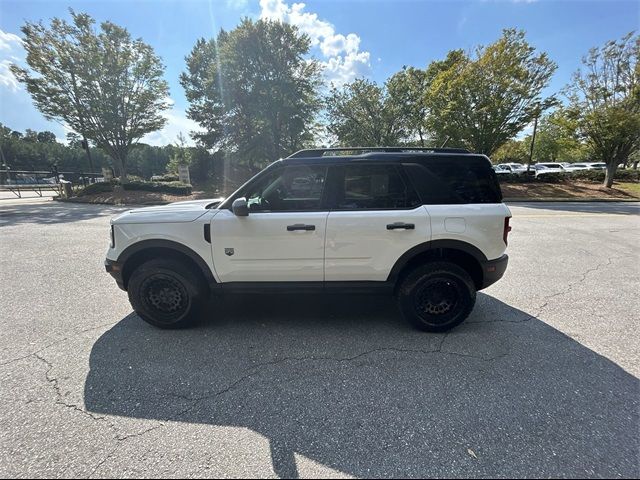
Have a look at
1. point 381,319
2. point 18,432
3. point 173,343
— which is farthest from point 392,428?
point 18,432

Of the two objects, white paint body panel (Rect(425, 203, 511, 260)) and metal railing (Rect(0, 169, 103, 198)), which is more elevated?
metal railing (Rect(0, 169, 103, 198))

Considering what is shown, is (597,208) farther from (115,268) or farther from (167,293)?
(115,268)

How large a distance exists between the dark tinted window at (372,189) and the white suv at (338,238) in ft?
0.04

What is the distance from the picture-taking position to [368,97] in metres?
26.1

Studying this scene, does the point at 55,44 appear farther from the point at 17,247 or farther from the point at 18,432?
the point at 18,432

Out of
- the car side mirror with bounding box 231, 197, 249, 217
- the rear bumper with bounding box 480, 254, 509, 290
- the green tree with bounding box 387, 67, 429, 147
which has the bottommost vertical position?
the rear bumper with bounding box 480, 254, 509, 290

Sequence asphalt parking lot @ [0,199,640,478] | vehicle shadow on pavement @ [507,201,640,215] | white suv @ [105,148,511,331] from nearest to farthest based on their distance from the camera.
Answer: asphalt parking lot @ [0,199,640,478], white suv @ [105,148,511,331], vehicle shadow on pavement @ [507,201,640,215]

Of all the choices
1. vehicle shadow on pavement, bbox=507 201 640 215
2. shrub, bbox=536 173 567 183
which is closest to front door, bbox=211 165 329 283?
vehicle shadow on pavement, bbox=507 201 640 215

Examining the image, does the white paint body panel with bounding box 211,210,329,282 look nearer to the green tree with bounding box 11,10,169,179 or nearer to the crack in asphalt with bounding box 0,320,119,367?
the crack in asphalt with bounding box 0,320,119,367

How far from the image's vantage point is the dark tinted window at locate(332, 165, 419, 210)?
320cm

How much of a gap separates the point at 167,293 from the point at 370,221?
238 centimetres

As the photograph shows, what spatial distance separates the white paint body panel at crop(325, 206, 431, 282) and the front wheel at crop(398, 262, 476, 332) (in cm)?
31

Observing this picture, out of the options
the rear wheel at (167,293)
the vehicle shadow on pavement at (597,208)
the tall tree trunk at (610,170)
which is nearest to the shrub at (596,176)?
the tall tree trunk at (610,170)

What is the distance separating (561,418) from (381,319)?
1787 millimetres
